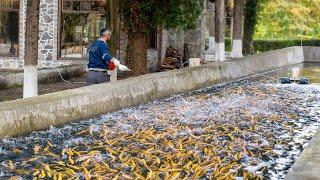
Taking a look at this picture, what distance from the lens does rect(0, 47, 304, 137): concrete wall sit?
28.9ft

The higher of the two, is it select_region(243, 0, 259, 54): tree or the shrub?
select_region(243, 0, 259, 54): tree

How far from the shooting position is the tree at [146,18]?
18.4 m

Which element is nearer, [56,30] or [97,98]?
[97,98]

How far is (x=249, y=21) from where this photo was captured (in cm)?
3656

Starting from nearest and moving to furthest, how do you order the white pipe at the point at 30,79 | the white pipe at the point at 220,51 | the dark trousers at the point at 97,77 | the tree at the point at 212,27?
1. the dark trousers at the point at 97,77
2. the white pipe at the point at 30,79
3. the white pipe at the point at 220,51
4. the tree at the point at 212,27

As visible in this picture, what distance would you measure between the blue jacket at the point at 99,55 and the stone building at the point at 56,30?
1108 centimetres

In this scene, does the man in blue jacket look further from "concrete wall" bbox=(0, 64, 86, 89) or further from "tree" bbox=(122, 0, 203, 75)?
"tree" bbox=(122, 0, 203, 75)

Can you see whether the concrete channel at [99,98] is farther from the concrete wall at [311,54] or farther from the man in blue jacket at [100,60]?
the concrete wall at [311,54]

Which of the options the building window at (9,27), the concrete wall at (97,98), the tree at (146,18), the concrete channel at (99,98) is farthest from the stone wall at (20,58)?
the concrete wall at (97,98)

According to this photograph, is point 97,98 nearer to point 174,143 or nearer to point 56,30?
point 174,143

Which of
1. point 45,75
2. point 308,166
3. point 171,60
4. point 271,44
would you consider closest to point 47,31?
point 171,60

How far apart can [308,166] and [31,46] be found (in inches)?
316

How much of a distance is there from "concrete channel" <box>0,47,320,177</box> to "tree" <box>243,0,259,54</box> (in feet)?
59.6

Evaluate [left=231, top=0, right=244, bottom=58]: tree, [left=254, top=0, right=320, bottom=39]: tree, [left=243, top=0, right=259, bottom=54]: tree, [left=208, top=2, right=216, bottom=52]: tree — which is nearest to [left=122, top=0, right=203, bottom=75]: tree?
[left=231, top=0, right=244, bottom=58]: tree
